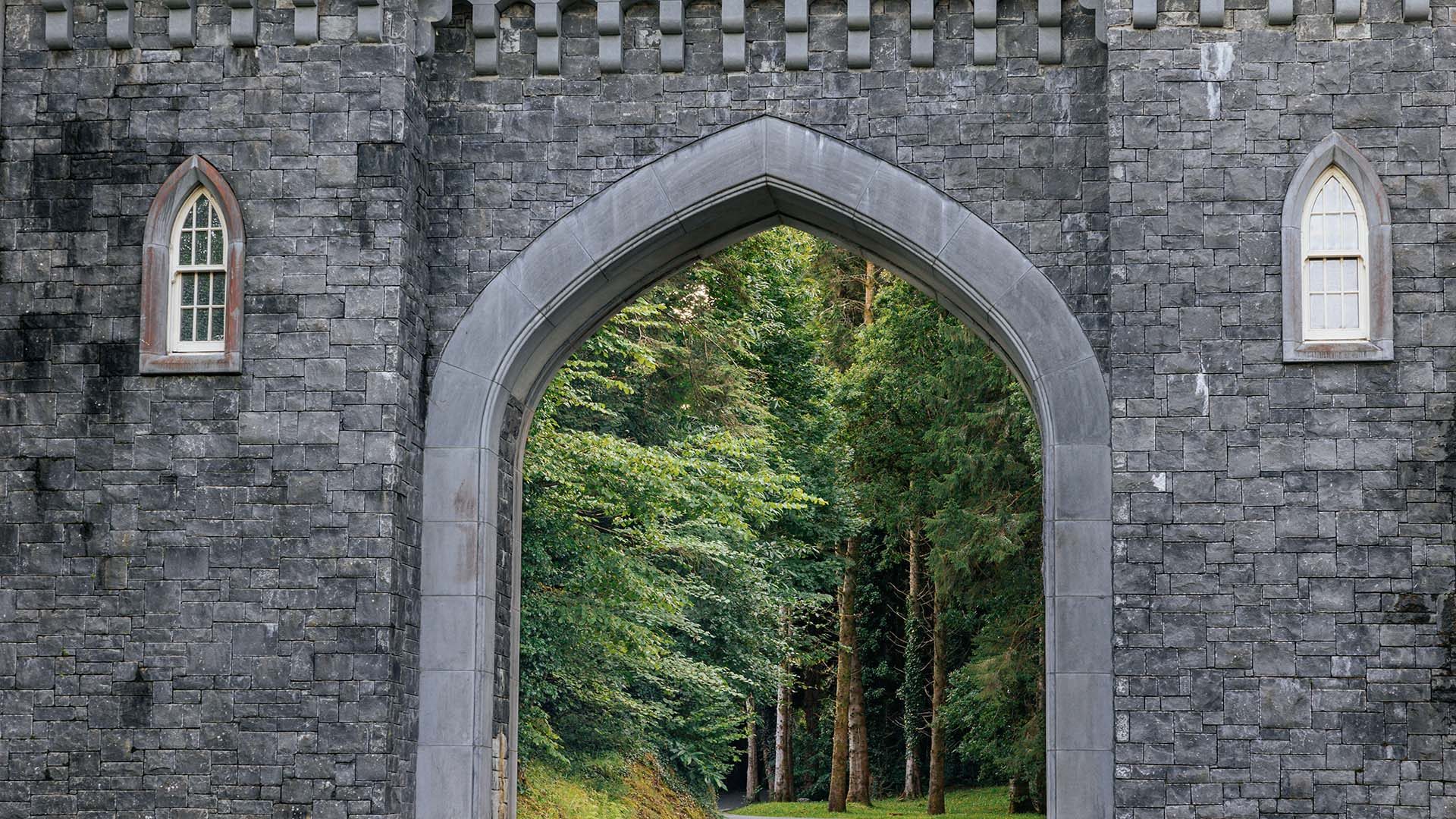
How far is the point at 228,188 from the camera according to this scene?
9.64 metres

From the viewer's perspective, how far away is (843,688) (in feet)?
90.6

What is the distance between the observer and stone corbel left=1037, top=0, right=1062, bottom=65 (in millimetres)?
9859

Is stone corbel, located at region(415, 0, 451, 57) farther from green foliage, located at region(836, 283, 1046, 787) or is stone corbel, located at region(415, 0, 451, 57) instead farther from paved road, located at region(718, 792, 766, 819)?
paved road, located at region(718, 792, 766, 819)

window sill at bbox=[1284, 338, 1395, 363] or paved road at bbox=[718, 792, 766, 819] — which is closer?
window sill at bbox=[1284, 338, 1395, 363]

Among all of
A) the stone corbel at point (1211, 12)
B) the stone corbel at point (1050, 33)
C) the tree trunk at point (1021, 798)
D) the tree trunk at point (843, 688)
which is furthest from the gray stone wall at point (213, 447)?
the tree trunk at point (843, 688)

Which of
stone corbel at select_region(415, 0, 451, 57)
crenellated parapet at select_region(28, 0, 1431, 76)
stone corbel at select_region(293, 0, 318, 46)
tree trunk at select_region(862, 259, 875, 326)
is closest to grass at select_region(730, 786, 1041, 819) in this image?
tree trunk at select_region(862, 259, 875, 326)

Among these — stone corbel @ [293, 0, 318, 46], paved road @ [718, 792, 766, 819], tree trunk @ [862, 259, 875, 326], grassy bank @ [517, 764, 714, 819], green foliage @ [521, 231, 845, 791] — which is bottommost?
paved road @ [718, 792, 766, 819]

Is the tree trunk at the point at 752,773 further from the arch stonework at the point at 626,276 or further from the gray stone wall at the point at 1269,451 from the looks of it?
the gray stone wall at the point at 1269,451

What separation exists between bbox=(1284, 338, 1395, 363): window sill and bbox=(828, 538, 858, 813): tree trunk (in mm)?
17500

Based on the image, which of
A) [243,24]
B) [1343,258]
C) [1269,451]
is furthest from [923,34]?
[243,24]

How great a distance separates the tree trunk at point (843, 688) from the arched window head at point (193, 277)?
57.9ft

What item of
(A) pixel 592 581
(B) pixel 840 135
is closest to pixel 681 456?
(A) pixel 592 581

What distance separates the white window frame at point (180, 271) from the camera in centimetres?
965

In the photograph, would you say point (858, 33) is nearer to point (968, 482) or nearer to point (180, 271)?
point (180, 271)
